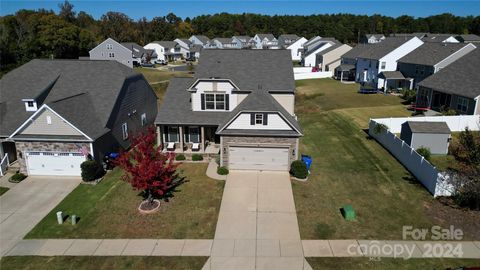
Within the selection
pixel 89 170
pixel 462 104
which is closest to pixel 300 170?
pixel 89 170

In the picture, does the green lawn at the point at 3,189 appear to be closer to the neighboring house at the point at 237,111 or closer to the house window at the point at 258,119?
the neighboring house at the point at 237,111

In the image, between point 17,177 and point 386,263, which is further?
point 17,177

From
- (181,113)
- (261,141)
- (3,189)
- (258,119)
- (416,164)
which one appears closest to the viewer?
(3,189)

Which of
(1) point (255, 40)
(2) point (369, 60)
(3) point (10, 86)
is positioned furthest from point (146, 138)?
(1) point (255, 40)

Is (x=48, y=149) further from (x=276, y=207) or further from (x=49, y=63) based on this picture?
(x=276, y=207)

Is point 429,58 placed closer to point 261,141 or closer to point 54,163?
point 261,141

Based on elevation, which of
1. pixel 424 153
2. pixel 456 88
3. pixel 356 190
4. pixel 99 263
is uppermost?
pixel 456 88
